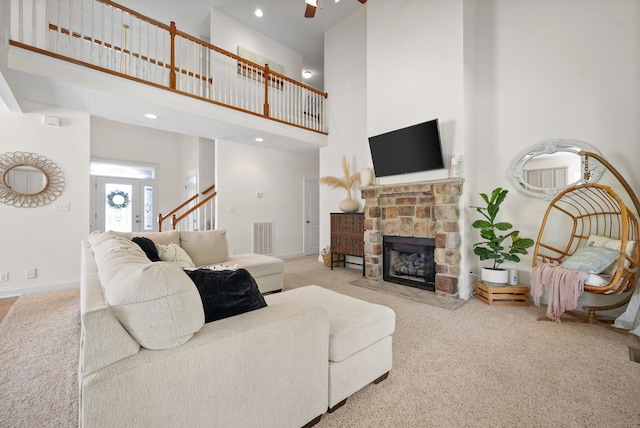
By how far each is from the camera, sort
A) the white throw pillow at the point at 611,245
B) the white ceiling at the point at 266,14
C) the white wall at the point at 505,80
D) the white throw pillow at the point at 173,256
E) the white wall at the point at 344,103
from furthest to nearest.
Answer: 1. the white wall at the point at 344,103
2. the white ceiling at the point at 266,14
3. the white wall at the point at 505,80
4. the white throw pillow at the point at 173,256
5. the white throw pillow at the point at 611,245

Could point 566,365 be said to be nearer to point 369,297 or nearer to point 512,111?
point 369,297

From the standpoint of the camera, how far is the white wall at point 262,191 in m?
5.58

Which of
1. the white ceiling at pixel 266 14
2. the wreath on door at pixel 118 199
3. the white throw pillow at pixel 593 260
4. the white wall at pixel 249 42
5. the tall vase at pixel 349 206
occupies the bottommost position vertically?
the white throw pillow at pixel 593 260

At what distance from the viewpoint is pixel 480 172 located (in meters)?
3.78

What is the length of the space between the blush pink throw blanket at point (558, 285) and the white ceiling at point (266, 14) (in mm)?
5512

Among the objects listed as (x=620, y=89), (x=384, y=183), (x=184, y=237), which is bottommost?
(x=184, y=237)

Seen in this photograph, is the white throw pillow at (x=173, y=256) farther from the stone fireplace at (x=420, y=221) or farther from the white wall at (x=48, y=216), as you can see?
the stone fireplace at (x=420, y=221)

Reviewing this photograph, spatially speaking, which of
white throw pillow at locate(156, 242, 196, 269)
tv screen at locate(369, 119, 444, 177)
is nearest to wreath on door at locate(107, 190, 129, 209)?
white throw pillow at locate(156, 242, 196, 269)

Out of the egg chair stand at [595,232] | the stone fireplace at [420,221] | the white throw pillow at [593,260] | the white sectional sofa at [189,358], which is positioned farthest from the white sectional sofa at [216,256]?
the white throw pillow at [593,260]

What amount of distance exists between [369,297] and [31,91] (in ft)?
16.1

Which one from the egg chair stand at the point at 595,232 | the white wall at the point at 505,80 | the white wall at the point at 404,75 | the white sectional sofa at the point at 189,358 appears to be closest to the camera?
the white sectional sofa at the point at 189,358

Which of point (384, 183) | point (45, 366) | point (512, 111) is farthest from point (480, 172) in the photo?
point (45, 366)

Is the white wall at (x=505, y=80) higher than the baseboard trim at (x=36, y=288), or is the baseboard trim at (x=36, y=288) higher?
the white wall at (x=505, y=80)

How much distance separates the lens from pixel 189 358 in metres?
0.98
